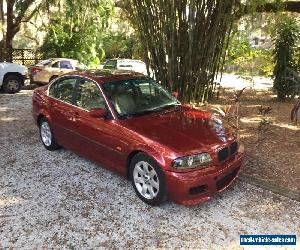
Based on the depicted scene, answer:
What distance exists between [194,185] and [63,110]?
265 cm

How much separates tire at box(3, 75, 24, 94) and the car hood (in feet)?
31.9

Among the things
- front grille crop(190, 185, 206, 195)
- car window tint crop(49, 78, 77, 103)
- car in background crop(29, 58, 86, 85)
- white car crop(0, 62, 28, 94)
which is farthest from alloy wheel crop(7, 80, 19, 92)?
front grille crop(190, 185, 206, 195)

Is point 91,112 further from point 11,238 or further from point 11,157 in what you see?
point 11,157

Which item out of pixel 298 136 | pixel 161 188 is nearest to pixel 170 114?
pixel 161 188

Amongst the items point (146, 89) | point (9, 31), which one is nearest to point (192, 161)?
point (146, 89)

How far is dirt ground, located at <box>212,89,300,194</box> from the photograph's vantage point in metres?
5.32

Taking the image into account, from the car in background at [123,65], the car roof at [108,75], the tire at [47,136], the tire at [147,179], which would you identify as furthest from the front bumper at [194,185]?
the car in background at [123,65]

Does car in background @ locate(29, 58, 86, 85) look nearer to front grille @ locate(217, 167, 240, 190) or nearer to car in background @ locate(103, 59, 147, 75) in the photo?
car in background @ locate(103, 59, 147, 75)

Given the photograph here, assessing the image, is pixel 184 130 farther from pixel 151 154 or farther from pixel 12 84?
pixel 12 84

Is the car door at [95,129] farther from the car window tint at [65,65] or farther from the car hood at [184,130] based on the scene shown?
the car window tint at [65,65]

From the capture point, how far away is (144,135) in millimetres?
4453

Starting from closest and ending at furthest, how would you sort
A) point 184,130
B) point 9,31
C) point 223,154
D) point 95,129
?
point 223,154 → point 184,130 → point 95,129 → point 9,31

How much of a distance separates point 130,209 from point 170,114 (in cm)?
146

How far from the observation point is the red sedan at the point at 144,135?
418 centimetres
